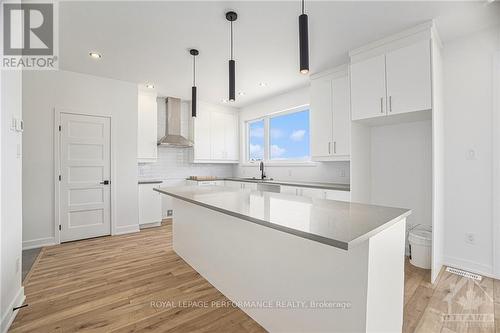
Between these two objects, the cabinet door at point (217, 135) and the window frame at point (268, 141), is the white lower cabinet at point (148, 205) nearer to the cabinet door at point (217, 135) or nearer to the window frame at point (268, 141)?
the cabinet door at point (217, 135)

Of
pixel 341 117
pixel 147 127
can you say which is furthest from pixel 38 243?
pixel 341 117

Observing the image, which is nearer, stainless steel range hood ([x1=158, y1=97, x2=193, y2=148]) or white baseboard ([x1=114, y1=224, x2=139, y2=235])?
white baseboard ([x1=114, y1=224, x2=139, y2=235])

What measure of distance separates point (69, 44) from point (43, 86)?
1.14m

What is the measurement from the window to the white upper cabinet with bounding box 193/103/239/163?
1.38 ft

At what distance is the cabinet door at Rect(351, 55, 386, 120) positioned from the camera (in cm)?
270

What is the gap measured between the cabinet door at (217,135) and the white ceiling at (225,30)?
1.88 metres

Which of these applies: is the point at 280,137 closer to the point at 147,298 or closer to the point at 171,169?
the point at 171,169

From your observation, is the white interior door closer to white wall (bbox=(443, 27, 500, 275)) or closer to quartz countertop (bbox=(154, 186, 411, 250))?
quartz countertop (bbox=(154, 186, 411, 250))

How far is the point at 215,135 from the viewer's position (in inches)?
220

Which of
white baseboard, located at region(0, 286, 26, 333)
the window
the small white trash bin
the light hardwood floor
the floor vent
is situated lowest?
the light hardwood floor

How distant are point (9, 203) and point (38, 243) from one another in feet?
7.18

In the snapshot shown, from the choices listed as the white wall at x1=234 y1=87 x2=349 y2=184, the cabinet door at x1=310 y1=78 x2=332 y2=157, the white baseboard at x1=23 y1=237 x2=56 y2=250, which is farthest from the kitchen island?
the white baseboard at x1=23 y1=237 x2=56 y2=250

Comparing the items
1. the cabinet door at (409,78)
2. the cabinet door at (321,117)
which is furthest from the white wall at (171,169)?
the cabinet door at (409,78)

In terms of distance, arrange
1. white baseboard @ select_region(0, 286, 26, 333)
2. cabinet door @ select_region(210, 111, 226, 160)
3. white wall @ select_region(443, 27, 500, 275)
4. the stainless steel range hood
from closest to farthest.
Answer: white baseboard @ select_region(0, 286, 26, 333)
white wall @ select_region(443, 27, 500, 275)
the stainless steel range hood
cabinet door @ select_region(210, 111, 226, 160)
